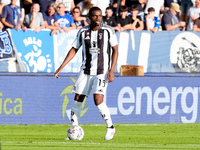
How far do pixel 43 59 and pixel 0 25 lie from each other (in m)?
1.42

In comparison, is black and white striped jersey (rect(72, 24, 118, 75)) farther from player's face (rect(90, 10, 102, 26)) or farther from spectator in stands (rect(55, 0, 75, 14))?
spectator in stands (rect(55, 0, 75, 14))

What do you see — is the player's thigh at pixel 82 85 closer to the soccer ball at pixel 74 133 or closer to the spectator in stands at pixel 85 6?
the soccer ball at pixel 74 133

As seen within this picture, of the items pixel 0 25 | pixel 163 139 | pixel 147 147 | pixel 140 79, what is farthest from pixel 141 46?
pixel 147 147

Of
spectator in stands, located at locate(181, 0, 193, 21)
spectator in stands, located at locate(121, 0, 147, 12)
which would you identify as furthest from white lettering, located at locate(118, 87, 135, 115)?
spectator in stands, located at locate(181, 0, 193, 21)

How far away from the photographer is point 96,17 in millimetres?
9344

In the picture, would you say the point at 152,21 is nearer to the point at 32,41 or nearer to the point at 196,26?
the point at 196,26

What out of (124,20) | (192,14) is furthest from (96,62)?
(192,14)

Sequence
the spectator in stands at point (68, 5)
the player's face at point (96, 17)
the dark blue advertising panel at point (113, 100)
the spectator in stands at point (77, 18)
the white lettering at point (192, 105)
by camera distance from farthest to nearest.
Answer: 1. the spectator in stands at point (68, 5)
2. the spectator in stands at point (77, 18)
3. the white lettering at point (192, 105)
4. the dark blue advertising panel at point (113, 100)
5. the player's face at point (96, 17)

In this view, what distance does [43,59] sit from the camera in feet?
50.5

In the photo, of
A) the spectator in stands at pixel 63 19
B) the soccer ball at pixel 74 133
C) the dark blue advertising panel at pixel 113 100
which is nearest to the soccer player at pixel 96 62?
the soccer ball at pixel 74 133

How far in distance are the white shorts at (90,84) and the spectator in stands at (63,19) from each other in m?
6.67

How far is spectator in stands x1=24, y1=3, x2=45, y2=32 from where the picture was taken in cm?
1573

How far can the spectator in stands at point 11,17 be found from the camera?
15249 mm

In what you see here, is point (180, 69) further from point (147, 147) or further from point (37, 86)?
point (147, 147)
